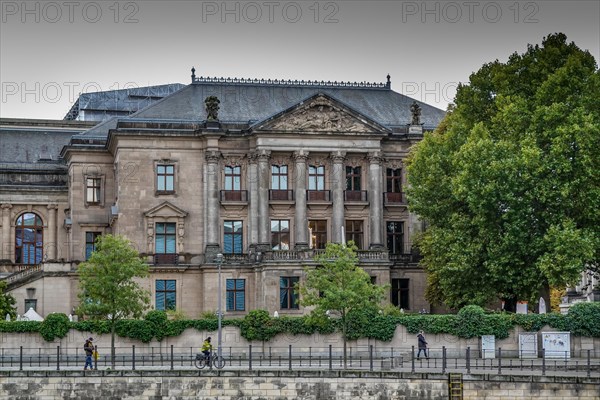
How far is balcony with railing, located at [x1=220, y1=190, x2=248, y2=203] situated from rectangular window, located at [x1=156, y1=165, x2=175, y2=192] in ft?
11.8

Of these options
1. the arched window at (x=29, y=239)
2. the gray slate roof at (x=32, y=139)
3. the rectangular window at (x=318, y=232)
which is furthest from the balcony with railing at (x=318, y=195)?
the gray slate roof at (x=32, y=139)

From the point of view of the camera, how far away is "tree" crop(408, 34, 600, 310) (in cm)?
7425

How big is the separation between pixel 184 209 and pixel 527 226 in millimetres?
28227

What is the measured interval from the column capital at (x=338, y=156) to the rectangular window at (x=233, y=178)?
6713mm

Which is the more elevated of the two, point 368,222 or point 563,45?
point 563,45

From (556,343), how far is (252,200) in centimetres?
2858

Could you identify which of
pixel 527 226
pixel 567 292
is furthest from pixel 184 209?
pixel 567 292

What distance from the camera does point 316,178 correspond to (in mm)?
95938

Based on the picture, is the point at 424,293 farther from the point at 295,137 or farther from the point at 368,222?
the point at 295,137

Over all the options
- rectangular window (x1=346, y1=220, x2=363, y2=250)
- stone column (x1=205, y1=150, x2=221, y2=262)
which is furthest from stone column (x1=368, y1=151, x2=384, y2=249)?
stone column (x1=205, y1=150, x2=221, y2=262)

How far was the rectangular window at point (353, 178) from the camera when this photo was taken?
96438 millimetres

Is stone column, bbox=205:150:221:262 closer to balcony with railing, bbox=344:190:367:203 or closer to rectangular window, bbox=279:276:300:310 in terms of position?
rectangular window, bbox=279:276:300:310

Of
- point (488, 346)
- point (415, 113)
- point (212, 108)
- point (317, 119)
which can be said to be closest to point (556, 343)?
point (488, 346)

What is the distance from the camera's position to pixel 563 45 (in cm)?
7925
